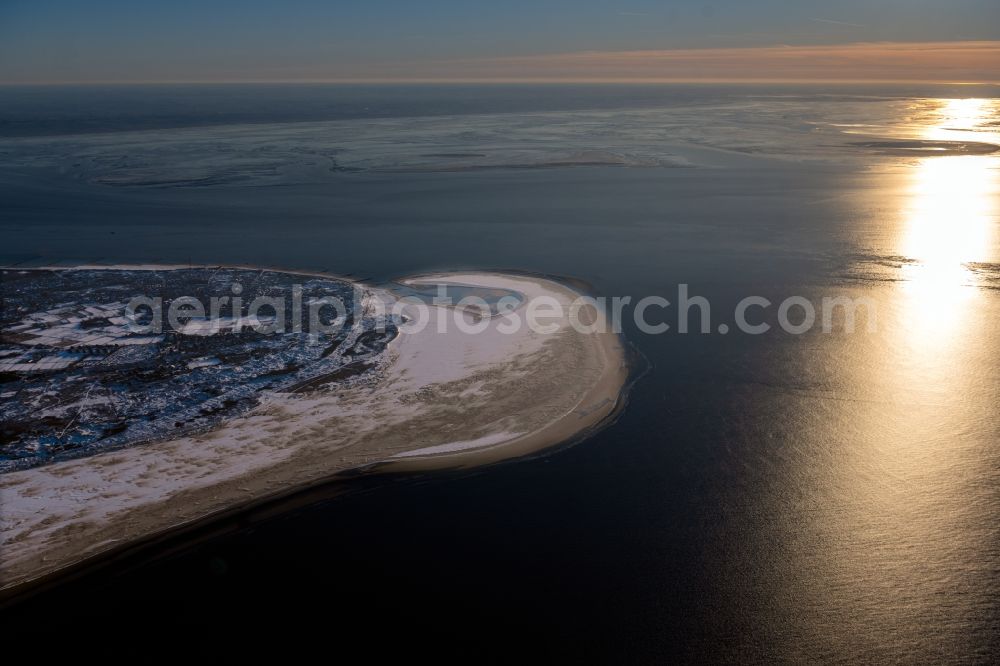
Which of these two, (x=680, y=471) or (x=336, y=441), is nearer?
(x=680, y=471)

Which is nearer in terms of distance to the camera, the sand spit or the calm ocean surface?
the calm ocean surface

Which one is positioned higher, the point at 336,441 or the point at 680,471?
the point at 336,441

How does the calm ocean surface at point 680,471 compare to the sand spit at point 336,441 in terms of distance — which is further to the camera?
the sand spit at point 336,441

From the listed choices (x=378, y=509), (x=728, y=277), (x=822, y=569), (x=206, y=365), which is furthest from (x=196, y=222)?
(x=822, y=569)

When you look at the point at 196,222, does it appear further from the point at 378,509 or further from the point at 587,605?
the point at 587,605
